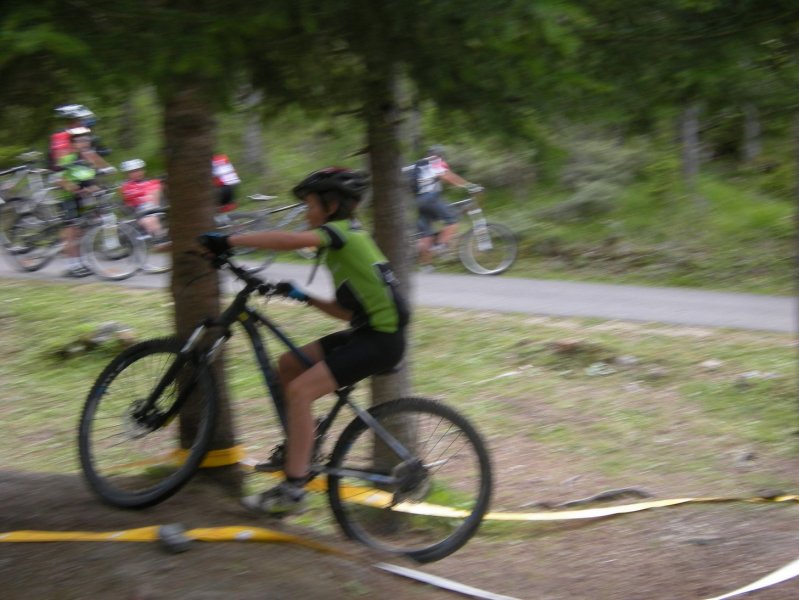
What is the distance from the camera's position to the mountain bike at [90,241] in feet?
48.1

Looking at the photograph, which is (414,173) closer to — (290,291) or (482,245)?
(482,245)

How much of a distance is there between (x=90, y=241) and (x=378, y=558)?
10.6 m

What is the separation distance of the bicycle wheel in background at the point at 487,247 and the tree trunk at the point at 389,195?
9329 mm

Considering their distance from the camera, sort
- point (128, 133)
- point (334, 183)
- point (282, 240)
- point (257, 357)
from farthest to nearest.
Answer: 1. point (128, 133)
2. point (257, 357)
3. point (334, 183)
4. point (282, 240)

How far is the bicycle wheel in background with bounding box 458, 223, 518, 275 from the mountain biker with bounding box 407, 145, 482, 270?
0.31 meters

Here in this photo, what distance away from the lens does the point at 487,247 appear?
15914 millimetres

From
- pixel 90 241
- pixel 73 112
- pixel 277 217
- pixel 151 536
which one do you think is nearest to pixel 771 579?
pixel 151 536

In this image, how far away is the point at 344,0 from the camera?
181 inches

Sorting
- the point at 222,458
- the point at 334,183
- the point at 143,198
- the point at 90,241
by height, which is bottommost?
the point at 222,458

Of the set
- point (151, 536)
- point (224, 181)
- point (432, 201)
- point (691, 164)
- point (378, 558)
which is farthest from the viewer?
point (691, 164)

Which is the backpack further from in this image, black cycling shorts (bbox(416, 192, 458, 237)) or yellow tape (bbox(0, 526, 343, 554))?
yellow tape (bbox(0, 526, 343, 554))

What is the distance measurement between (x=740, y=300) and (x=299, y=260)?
22.8 feet

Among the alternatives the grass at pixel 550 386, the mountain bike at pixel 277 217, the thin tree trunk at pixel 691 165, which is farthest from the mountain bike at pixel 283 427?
the thin tree trunk at pixel 691 165

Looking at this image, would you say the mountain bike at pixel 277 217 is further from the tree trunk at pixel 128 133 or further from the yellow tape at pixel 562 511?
the yellow tape at pixel 562 511
